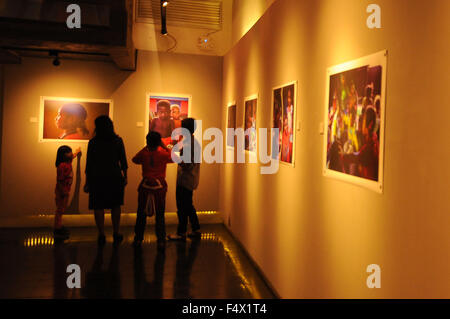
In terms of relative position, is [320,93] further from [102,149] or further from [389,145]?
[102,149]

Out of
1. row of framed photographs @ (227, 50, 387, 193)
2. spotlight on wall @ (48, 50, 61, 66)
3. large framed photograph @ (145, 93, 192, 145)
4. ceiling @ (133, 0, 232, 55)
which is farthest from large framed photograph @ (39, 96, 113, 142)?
row of framed photographs @ (227, 50, 387, 193)

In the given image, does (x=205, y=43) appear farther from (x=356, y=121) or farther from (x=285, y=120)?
(x=356, y=121)

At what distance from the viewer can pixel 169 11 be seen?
24.7ft

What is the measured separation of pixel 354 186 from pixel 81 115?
231 inches

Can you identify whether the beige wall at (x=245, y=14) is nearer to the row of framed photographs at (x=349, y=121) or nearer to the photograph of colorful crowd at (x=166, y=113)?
the photograph of colorful crowd at (x=166, y=113)

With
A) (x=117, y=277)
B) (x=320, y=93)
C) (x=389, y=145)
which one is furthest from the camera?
(x=117, y=277)

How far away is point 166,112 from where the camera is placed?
7.53 metres

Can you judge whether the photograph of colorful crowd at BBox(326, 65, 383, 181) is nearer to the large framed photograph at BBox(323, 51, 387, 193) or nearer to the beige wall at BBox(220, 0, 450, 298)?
the large framed photograph at BBox(323, 51, 387, 193)

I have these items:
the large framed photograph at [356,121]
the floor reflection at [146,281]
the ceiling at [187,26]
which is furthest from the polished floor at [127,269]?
the ceiling at [187,26]

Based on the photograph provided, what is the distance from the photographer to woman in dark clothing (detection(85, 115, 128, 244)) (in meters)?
5.57

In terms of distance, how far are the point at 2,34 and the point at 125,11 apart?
156cm

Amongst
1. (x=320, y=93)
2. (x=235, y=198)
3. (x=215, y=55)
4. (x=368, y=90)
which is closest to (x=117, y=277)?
(x=235, y=198)

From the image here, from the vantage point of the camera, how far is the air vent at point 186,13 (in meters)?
7.44

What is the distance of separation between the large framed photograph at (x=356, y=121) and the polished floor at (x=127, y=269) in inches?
81.4
